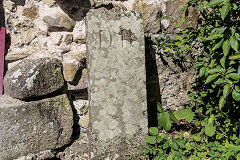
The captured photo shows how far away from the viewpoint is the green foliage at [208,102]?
1.77 m

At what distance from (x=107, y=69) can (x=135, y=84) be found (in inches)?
10.4

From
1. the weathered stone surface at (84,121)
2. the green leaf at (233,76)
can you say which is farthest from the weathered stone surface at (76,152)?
the green leaf at (233,76)

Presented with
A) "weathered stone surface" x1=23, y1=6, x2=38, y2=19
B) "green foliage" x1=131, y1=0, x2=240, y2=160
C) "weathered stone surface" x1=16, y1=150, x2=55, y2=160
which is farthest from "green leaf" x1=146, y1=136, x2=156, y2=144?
"weathered stone surface" x1=23, y1=6, x2=38, y2=19

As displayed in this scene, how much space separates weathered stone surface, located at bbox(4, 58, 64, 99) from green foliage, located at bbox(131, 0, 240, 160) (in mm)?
959

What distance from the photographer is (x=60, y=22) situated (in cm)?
217

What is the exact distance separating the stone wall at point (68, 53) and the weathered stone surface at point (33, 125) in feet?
0.15

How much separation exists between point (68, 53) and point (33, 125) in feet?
2.33

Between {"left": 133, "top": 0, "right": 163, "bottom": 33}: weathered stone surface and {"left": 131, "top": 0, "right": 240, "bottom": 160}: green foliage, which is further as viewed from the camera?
{"left": 133, "top": 0, "right": 163, "bottom": 33}: weathered stone surface

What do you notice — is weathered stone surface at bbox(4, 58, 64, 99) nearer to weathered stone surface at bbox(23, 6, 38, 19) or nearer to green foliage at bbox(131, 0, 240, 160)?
weathered stone surface at bbox(23, 6, 38, 19)

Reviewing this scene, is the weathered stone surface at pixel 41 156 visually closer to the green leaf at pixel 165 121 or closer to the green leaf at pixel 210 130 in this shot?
the green leaf at pixel 165 121

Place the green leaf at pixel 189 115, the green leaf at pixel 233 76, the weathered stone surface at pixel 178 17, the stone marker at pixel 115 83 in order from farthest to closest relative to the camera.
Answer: the weathered stone surface at pixel 178 17, the green leaf at pixel 189 115, the stone marker at pixel 115 83, the green leaf at pixel 233 76

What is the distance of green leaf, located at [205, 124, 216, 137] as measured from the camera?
6.83ft

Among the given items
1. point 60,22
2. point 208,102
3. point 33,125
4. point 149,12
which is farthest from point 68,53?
point 208,102

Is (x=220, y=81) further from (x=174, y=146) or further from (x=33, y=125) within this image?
(x=33, y=125)
